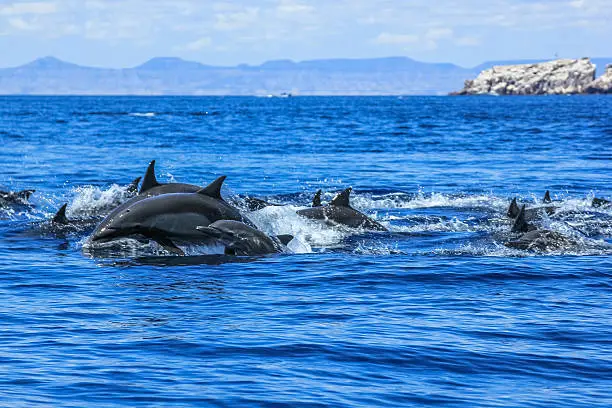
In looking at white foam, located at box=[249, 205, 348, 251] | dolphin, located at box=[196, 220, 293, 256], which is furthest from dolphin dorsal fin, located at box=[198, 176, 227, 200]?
white foam, located at box=[249, 205, 348, 251]

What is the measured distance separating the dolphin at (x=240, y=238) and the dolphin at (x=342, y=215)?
2.69 meters

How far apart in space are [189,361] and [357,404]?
2.02 m

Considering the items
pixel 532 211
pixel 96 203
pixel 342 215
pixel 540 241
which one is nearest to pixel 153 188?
pixel 342 215

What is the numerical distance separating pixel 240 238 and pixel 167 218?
1262 millimetres

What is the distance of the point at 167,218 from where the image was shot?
1550 cm

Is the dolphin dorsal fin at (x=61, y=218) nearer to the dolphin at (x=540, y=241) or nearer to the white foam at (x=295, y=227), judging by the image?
the white foam at (x=295, y=227)

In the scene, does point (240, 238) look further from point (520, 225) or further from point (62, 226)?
point (520, 225)

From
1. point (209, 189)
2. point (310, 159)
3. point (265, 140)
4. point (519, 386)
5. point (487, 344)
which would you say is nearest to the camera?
point (519, 386)

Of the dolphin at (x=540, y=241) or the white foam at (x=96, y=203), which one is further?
the white foam at (x=96, y=203)

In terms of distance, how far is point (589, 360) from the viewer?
10.0 meters

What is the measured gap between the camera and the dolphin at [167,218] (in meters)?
15.5

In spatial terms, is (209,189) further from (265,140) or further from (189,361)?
(265,140)

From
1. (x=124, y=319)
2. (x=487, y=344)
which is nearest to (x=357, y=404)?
(x=487, y=344)

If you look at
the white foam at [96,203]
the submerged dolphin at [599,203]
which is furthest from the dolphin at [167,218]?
the submerged dolphin at [599,203]
